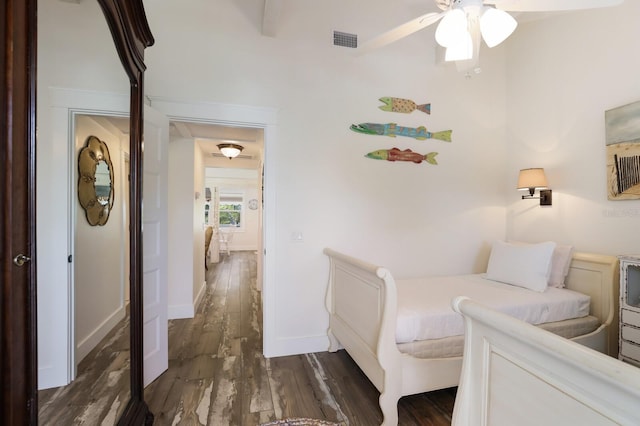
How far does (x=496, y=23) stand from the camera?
1.55 metres

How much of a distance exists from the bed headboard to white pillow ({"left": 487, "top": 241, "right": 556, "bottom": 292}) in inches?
13.4

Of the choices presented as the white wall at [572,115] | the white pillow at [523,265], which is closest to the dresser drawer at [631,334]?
the white pillow at [523,265]

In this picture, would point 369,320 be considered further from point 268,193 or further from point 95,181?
point 95,181

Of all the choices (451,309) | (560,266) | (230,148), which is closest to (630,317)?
(560,266)

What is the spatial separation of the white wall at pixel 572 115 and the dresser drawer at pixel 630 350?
768 millimetres

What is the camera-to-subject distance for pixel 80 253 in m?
1.04

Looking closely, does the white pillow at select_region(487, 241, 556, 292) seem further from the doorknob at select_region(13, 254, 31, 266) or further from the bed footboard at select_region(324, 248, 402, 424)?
the doorknob at select_region(13, 254, 31, 266)

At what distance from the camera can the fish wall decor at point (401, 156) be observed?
9.44 ft

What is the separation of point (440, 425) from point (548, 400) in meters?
1.16

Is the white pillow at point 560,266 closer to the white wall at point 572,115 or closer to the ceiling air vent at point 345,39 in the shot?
the white wall at point 572,115

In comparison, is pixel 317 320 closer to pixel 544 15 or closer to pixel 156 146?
pixel 156 146

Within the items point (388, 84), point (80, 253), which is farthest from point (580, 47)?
point (80, 253)

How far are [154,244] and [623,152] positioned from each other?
3.82 metres

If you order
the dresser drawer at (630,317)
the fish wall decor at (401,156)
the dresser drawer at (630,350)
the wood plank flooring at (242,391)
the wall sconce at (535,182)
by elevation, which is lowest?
the wood plank flooring at (242,391)
